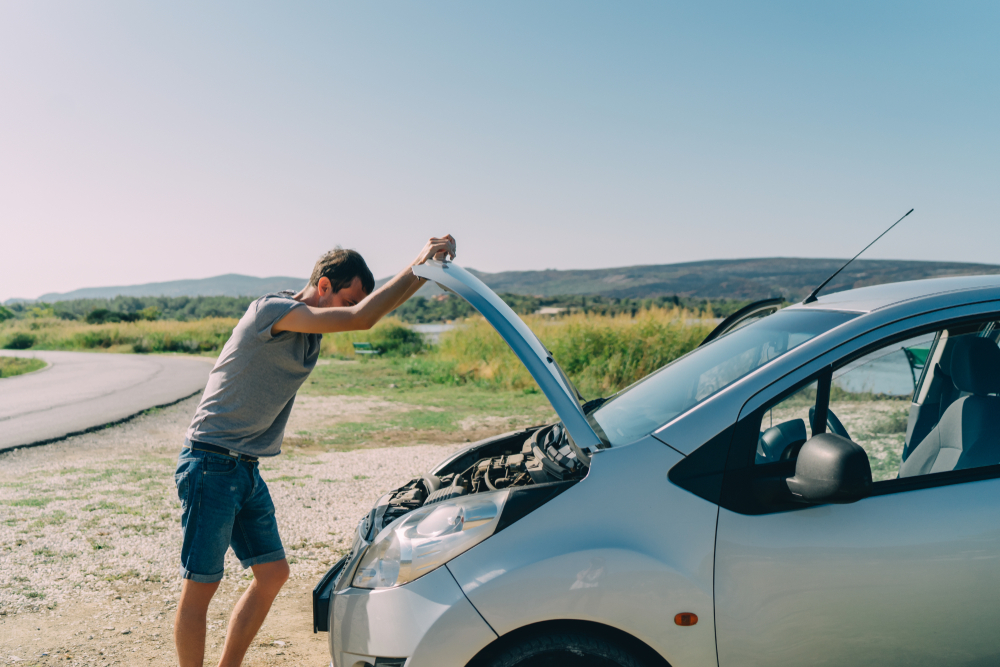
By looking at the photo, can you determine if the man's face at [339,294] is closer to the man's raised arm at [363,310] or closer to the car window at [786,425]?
the man's raised arm at [363,310]

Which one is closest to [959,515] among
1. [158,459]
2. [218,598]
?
[218,598]

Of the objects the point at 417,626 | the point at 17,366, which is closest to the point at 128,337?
the point at 17,366

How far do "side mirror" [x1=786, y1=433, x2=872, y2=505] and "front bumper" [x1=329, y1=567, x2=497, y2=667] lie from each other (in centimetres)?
98

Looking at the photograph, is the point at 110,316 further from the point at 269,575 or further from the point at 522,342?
the point at 522,342

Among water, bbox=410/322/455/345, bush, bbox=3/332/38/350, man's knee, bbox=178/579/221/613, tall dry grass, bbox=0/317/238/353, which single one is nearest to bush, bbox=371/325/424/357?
water, bbox=410/322/455/345

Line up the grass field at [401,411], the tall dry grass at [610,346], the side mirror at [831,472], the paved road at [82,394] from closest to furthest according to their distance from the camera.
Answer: the side mirror at [831,472]
the grass field at [401,411]
the paved road at [82,394]
the tall dry grass at [610,346]

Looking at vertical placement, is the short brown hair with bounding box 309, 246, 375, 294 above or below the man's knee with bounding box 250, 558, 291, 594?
above

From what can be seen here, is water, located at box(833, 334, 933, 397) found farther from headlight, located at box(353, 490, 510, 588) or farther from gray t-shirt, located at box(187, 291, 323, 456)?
gray t-shirt, located at box(187, 291, 323, 456)

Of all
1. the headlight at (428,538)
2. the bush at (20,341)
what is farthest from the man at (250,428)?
the bush at (20,341)

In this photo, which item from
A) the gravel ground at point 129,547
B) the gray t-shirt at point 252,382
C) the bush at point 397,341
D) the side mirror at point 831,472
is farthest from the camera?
the bush at point 397,341

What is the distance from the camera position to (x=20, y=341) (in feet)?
125

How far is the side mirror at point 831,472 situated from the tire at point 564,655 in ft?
2.26

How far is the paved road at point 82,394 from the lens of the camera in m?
10.5

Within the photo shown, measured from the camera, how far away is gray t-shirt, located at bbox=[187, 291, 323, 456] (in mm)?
2553
